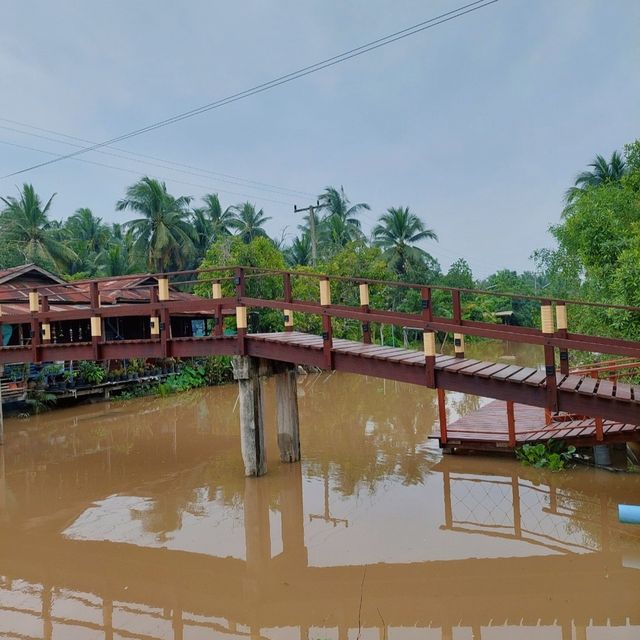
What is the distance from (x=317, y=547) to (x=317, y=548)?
0.12 feet

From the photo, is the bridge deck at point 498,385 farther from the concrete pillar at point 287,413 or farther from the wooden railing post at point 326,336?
the concrete pillar at point 287,413

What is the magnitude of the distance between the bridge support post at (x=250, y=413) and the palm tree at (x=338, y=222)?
2728 cm

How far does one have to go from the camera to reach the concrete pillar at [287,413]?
10.5m

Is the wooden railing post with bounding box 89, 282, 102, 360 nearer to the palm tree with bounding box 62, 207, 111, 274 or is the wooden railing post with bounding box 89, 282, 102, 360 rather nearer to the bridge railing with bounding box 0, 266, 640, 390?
the bridge railing with bounding box 0, 266, 640, 390

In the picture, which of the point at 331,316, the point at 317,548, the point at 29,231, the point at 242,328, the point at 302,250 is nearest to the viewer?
the point at 317,548

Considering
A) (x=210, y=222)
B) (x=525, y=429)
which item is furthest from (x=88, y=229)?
(x=525, y=429)

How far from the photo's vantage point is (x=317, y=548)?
7160 millimetres

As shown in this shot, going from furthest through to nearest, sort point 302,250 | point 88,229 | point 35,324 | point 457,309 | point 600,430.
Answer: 1. point 88,229
2. point 302,250
3. point 35,324
4. point 600,430
5. point 457,309

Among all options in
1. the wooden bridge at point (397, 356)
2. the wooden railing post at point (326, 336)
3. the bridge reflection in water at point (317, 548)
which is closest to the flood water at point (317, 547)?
the bridge reflection in water at point (317, 548)

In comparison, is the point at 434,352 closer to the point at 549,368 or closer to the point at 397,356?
the point at 397,356

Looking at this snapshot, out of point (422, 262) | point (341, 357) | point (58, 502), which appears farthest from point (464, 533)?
point (422, 262)

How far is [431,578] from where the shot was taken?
6.11 meters

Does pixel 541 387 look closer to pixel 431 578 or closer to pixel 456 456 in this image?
pixel 431 578

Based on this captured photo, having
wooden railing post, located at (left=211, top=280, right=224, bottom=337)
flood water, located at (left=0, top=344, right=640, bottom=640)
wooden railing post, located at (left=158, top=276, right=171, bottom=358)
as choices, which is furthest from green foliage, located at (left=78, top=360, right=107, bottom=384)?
wooden railing post, located at (left=211, top=280, right=224, bottom=337)
